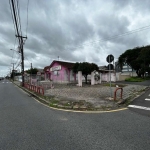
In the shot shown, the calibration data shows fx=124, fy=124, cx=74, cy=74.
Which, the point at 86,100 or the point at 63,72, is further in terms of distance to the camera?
the point at 63,72

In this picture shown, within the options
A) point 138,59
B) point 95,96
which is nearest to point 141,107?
point 95,96

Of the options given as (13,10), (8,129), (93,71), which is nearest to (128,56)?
(93,71)

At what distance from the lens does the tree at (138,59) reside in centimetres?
3668

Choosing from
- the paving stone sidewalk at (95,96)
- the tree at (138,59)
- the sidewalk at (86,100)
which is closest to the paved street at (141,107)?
the sidewalk at (86,100)

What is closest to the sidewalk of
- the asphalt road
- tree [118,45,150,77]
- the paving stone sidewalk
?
the paving stone sidewalk

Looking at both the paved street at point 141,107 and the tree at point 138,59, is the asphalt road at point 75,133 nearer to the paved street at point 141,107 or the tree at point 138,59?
the paved street at point 141,107

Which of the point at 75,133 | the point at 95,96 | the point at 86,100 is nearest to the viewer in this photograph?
the point at 75,133

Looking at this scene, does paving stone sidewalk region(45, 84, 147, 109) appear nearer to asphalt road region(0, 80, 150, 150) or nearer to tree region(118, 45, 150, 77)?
asphalt road region(0, 80, 150, 150)

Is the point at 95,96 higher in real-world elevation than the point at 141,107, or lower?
higher

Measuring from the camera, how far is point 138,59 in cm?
3816

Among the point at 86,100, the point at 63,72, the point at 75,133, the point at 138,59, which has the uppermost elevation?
the point at 138,59

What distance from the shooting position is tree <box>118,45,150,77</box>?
36.7 meters

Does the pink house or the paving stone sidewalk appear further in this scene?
the pink house

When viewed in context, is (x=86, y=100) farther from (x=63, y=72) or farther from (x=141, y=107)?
(x=63, y=72)
